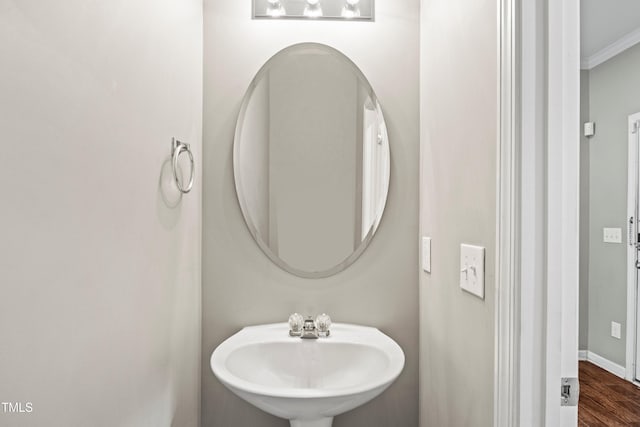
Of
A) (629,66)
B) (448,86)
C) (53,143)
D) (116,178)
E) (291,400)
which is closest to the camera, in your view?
(53,143)

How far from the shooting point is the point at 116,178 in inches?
38.1

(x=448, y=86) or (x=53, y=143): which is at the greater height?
(x=448, y=86)

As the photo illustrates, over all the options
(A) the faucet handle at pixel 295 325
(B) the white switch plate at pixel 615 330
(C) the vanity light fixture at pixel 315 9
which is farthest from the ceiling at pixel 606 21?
(A) the faucet handle at pixel 295 325

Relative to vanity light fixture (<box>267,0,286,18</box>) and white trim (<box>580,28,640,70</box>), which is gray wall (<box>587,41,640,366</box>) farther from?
vanity light fixture (<box>267,0,286,18</box>)

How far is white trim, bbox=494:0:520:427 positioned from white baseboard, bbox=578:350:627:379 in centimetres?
305

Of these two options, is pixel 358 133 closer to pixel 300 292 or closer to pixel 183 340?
pixel 300 292

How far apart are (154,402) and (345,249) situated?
2.62 ft

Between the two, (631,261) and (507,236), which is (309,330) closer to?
(507,236)

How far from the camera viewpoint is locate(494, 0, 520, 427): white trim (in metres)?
0.85

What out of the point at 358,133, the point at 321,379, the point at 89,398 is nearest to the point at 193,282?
the point at 321,379

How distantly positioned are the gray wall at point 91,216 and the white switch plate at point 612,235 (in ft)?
10.6

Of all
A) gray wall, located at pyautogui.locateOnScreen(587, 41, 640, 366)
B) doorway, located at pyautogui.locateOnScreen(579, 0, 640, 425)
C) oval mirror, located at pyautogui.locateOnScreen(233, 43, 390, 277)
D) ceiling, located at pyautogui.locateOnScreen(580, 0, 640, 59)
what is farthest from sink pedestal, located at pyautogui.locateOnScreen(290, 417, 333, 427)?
gray wall, located at pyautogui.locateOnScreen(587, 41, 640, 366)

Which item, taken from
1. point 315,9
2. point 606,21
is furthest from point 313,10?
point 606,21

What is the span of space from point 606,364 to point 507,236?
3.29 meters
